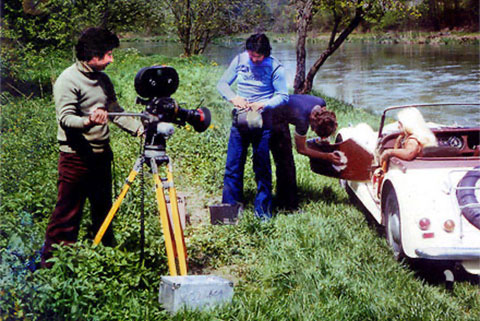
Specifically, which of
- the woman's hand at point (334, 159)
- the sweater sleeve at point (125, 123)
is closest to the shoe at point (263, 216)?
the woman's hand at point (334, 159)

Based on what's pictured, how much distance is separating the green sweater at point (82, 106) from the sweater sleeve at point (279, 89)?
1505 millimetres

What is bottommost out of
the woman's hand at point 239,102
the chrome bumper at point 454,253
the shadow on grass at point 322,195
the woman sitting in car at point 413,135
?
the shadow on grass at point 322,195

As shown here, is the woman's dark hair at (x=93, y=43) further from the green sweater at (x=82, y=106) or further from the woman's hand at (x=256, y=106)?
the woman's hand at (x=256, y=106)

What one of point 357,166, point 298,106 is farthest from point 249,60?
point 357,166

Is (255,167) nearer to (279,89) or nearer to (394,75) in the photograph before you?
(279,89)

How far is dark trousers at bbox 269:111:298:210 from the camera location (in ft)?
16.2

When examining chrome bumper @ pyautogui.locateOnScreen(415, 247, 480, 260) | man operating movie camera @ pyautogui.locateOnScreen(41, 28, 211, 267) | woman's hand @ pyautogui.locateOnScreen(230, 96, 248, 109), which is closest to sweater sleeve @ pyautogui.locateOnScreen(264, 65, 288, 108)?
woman's hand @ pyautogui.locateOnScreen(230, 96, 248, 109)

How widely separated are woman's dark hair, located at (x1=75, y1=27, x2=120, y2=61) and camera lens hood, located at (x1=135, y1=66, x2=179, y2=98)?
25 centimetres

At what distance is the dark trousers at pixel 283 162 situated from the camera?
Answer: 4.94 metres

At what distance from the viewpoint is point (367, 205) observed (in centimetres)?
491

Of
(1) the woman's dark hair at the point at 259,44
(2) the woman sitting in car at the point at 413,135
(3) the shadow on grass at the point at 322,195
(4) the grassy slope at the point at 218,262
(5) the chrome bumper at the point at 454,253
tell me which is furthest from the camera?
(3) the shadow on grass at the point at 322,195

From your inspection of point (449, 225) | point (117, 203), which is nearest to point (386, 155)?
point (449, 225)

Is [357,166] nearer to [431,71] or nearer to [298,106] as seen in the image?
[298,106]

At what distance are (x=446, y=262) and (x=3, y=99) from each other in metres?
6.35
